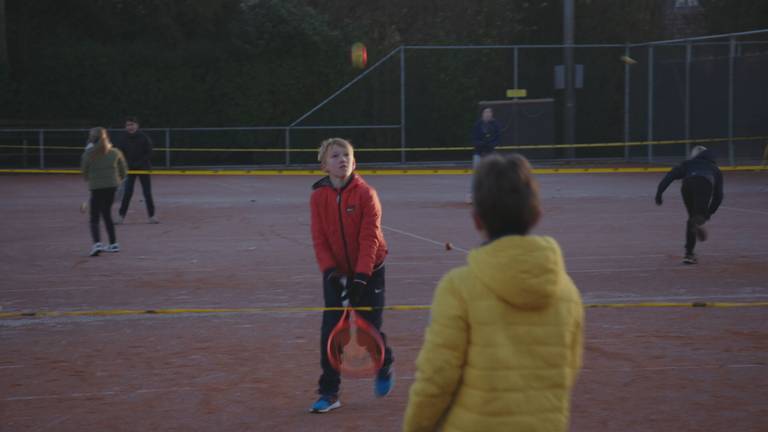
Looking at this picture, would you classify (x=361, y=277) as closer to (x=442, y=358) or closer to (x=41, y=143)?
(x=442, y=358)

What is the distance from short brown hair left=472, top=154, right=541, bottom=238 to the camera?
330cm

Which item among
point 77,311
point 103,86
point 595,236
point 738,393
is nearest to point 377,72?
point 103,86

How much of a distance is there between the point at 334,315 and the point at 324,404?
1.78 feet

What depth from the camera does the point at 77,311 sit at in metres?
9.95

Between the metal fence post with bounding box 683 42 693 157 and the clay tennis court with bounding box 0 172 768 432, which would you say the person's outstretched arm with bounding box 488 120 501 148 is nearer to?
the clay tennis court with bounding box 0 172 768 432

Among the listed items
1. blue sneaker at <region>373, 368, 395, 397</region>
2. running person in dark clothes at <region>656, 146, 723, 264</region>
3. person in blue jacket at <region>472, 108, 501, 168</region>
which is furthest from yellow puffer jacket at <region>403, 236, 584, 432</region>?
person in blue jacket at <region>472, 108, 501, 168</region>

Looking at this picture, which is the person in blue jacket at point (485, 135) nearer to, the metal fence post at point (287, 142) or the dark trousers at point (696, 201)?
the dark trousers at point (696, 201)

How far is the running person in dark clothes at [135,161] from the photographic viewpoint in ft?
57.6

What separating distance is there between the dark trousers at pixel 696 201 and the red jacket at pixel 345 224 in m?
6.92

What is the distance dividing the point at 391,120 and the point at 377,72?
59.5 inches

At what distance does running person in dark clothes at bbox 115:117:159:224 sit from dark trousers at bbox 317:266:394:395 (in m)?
11.5

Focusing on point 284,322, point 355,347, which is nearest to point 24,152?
point 284,322

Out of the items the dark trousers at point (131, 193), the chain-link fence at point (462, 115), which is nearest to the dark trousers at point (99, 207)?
the dark trousers at point (131, 193)

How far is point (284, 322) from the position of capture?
365 inches
